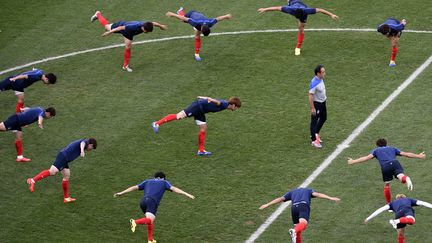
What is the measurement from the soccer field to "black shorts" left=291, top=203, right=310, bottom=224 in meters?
1.28

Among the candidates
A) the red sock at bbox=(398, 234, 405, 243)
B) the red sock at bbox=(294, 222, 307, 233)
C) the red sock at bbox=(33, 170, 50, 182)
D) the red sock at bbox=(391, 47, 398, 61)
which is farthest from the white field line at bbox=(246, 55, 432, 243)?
the red sock at bbox=(33, 170, 50, 182)

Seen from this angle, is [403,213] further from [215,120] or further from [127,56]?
[127,56]

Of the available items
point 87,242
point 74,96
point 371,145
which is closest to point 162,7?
point 74,96

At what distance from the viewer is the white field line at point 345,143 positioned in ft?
86.3

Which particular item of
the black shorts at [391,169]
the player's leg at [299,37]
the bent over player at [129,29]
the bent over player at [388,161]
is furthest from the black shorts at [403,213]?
the bent over player at [129,29]

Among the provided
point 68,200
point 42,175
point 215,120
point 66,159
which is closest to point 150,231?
point 68,200

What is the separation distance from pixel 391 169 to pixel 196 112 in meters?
6.34

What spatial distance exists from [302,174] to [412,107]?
548 cm

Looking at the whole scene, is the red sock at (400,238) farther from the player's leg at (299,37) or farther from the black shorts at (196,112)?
the player's leg at (299,37)

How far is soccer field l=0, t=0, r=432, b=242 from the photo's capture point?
2661 centimetres

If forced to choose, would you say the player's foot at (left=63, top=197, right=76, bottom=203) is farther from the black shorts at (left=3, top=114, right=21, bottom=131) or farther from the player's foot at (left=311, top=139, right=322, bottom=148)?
the player's foot at (left=311, top=139, right=322, bottom=148)

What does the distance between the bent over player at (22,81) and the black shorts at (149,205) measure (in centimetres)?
709

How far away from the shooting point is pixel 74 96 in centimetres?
3372

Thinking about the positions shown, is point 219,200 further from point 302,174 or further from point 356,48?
point 356,48
